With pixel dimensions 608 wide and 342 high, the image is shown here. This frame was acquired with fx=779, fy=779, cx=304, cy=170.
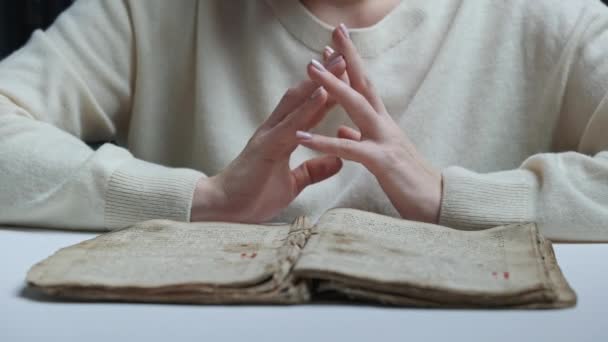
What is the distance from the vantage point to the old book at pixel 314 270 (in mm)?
602

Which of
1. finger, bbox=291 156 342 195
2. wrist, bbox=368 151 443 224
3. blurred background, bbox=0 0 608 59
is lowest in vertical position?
blurred background, bbox=0 0 608 59

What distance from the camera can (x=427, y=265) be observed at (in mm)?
642

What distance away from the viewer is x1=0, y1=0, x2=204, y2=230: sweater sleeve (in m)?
0.94

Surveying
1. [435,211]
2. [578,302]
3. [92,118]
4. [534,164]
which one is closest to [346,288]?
[578,302]

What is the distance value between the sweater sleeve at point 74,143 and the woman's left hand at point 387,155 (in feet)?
0.65

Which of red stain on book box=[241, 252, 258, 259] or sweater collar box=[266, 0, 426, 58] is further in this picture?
sweater collar box=[266, 0, 426, 58]

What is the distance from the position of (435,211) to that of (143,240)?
0.35 meters

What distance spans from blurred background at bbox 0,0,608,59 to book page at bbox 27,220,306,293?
3.78 ft

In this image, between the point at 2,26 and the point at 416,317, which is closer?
the point at 416,317

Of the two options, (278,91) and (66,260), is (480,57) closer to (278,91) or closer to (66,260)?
(278,91)

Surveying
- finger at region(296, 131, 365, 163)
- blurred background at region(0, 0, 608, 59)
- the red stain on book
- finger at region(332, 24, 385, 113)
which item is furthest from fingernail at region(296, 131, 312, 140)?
blurred background at region(0, 0, 608, 59)

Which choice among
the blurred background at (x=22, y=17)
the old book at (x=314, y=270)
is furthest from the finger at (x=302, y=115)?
the blurred background at (x=22, y=17)

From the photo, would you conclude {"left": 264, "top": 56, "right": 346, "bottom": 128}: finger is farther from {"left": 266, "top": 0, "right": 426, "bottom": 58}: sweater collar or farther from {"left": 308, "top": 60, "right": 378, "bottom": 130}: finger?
{"left": 266, "top": 0, "right": 426, "bottom": 58}: sweater collar

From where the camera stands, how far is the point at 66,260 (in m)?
0.67
